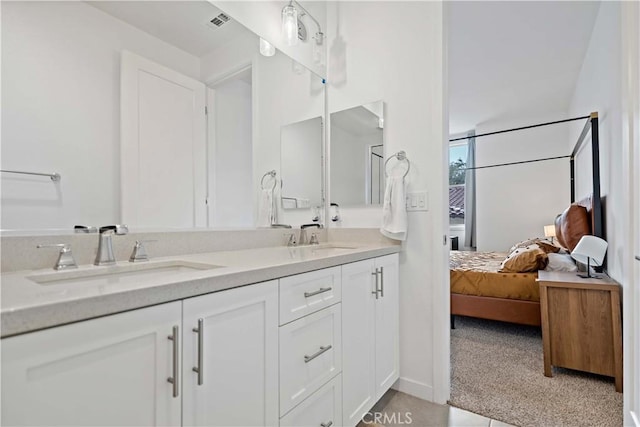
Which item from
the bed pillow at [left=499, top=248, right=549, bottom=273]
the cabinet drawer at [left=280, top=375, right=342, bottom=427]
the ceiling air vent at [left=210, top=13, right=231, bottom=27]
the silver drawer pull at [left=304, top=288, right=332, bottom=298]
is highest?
the ceiling air vent at [left=210, top=13, right=231, bottom=27]

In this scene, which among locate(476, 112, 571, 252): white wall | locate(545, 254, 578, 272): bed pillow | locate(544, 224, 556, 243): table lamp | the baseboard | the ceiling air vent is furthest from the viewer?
locate(476, 112, 571, 252): white wall

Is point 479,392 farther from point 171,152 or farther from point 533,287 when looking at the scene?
point 171,152

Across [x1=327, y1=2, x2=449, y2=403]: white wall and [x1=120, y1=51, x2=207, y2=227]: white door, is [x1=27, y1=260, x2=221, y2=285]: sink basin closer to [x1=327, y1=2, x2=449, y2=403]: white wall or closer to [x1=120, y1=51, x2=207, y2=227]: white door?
[x1=120, y1=51, x2=207, y2=227]: white door

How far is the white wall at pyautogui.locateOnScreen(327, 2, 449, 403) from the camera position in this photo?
179 cm

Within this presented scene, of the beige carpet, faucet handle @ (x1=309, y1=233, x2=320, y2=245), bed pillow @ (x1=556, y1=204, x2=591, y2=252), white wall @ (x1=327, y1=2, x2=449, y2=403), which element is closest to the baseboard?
white wall @ (x1=327, y1=2, x2=449, y2=403)

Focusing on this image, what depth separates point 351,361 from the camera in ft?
4.63

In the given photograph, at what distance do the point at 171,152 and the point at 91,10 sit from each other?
0.56 metres

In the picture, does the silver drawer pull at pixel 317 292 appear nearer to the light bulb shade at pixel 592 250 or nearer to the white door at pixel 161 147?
the white door at pixel 161 147

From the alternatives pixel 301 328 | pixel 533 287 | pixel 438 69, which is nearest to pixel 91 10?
pixel 301 328

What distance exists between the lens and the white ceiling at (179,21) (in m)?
1.26

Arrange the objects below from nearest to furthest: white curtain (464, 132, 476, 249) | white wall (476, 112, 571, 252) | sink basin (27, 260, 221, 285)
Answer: sink basin (27, 260, 221, 285) < white wall (476, 112, 571, 252) < white curtain (464, 132, 476, 249)

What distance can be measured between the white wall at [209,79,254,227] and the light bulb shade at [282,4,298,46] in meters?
0.47

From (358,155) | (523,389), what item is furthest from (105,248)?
(523,389)

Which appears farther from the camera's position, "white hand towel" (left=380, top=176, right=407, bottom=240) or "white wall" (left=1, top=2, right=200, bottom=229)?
"white hand towel" (left=380, top=176, right=407, bottom=240)
